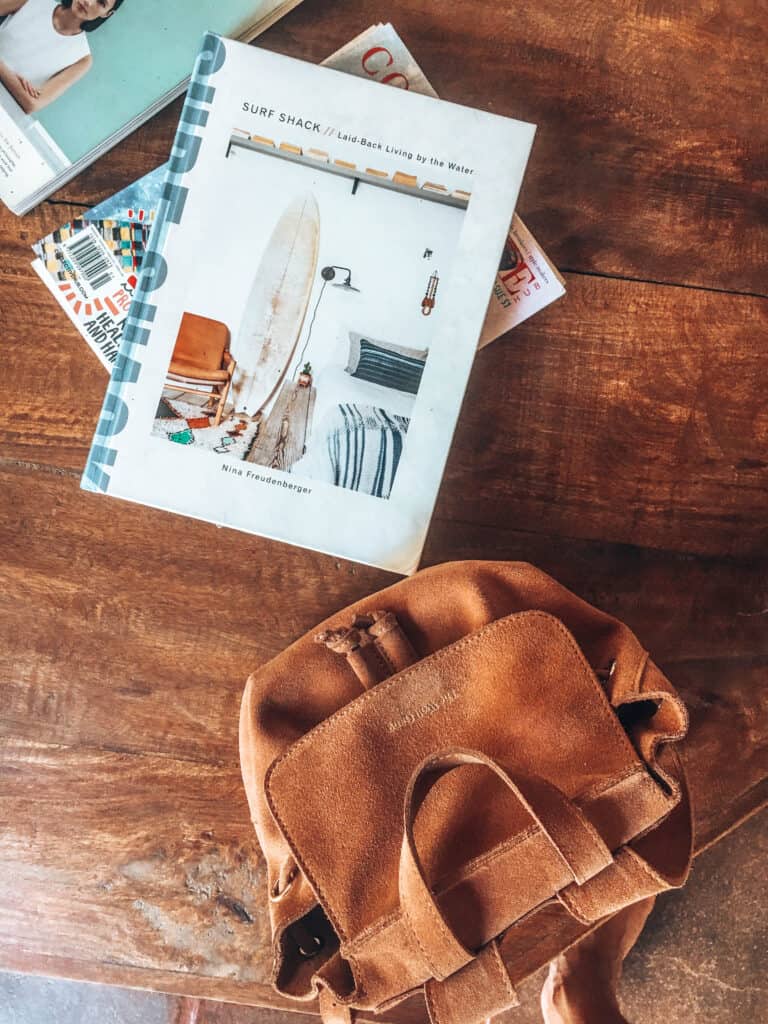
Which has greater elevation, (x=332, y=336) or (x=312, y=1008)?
(x=332, y=336)

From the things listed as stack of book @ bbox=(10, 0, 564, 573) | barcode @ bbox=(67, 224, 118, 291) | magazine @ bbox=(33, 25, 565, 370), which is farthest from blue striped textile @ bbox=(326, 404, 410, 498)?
barcode @ bbox=(67, 224, 118, 291)

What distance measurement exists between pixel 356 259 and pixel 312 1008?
70cm

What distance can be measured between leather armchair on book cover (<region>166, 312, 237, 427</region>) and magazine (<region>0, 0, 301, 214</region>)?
0.52ft

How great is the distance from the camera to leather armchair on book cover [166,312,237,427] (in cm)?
61

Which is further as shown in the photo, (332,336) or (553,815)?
(332,336)

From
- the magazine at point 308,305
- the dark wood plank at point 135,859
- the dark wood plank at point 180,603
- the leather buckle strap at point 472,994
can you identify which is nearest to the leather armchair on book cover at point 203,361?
the magazine at point 308,305

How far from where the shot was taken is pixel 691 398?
64cm

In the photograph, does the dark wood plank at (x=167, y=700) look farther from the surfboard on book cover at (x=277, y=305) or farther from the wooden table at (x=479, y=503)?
the surfboard on book cover at (x=277, y=305)

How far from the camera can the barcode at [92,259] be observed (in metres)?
0.62

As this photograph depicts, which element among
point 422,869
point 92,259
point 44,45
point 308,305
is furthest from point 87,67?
point 422,869

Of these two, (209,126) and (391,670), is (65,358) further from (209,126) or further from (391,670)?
(391,670)

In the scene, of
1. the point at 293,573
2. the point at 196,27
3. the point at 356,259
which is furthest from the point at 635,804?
the point at 196,27

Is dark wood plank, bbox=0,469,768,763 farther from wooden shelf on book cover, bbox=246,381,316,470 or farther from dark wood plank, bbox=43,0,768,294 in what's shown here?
dark wood plank, bbox=43,0,768,294

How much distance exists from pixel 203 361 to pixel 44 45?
0.87 ft
